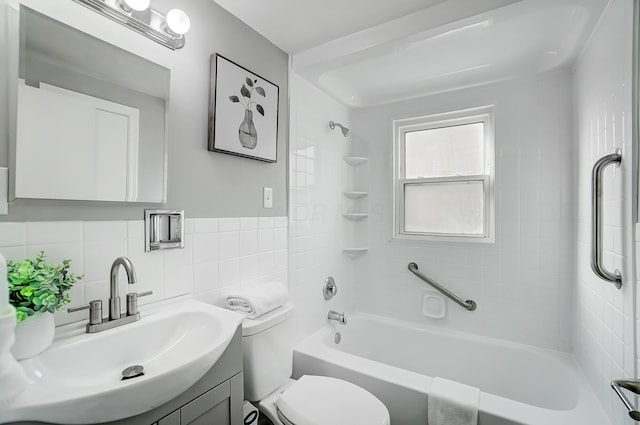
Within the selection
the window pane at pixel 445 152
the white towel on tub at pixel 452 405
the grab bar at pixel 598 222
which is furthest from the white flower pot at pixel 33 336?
the window pane at pixel 445 152

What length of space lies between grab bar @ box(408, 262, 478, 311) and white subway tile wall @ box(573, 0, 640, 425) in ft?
2.06

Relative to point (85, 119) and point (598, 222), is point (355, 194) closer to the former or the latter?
point (598, 222)

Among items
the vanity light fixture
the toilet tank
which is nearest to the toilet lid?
the toilet tank

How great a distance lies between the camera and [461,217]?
2434mm

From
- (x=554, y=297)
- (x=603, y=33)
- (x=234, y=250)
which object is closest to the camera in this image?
(x=603, y=33)

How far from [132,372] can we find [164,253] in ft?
1.55

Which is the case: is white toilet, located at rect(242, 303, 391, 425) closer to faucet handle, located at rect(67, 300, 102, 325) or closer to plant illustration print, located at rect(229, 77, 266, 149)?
faucet handle, located at rect(67, 300, 102, 325)

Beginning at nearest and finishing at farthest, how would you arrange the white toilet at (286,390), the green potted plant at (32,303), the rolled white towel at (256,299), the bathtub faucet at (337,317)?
the green potted plant at (32,303) < the white toilet at (286,390) < the rolled white towel at (256,299) < the bathtub faucet at (337,317)

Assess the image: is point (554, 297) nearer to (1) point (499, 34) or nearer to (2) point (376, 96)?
(1) point (499, 34)

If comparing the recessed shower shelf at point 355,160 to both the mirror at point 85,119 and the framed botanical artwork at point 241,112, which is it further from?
the mirror at point 85,119

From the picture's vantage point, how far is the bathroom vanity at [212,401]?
2.83ft

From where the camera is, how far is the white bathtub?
140cm

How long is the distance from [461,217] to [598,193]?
1200mm

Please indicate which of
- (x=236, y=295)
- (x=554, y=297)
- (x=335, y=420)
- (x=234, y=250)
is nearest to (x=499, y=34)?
(x=554, y=297)
